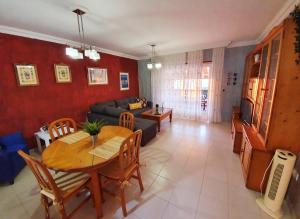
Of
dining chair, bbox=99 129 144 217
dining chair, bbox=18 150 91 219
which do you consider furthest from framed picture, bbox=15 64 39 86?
dining chair, bbox=99 129 144 217

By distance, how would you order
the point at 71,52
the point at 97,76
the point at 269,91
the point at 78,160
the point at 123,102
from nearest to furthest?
the point at 78,160, the point at 269,91, the point at 71,52, the point at 97,76, the point at 123,102

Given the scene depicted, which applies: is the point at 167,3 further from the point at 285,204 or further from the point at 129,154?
the point at 285,204

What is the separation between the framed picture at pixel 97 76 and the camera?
4.09m

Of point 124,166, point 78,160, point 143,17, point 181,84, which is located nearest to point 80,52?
point 143,17

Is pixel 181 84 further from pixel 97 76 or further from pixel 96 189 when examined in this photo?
pixel 96 189

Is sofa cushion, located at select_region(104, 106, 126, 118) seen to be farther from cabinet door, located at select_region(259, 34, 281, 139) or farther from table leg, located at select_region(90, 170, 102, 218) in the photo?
cabinet door, located at select_region(259, 34, 281, 139)

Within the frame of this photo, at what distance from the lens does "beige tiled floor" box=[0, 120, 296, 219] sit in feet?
5.16

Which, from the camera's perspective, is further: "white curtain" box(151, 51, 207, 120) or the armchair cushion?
"white curtain" box(151, 51, 207, 120)

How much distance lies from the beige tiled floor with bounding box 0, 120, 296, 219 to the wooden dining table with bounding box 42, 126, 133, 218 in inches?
16.4

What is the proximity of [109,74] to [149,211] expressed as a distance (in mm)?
4245

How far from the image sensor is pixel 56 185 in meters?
1.26

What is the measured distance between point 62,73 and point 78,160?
9.29ft

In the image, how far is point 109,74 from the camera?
15.6ft

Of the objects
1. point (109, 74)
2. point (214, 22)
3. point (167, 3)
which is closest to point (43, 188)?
point (167, 3)
